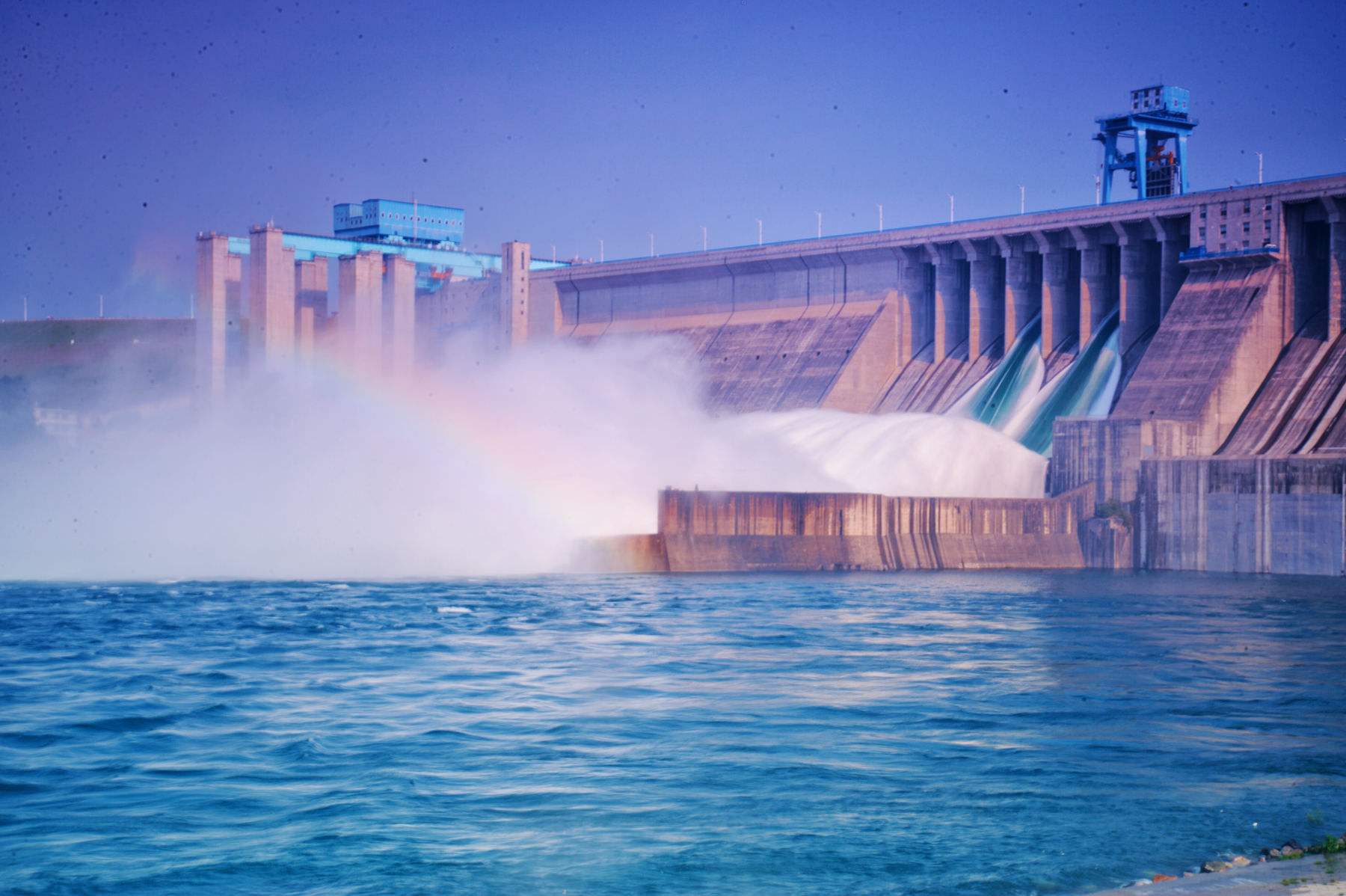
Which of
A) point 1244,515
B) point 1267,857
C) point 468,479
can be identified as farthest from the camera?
point 468,479

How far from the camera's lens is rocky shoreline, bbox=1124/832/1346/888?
29.4ft

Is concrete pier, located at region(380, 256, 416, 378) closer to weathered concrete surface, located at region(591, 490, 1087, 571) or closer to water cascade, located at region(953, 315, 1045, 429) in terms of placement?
water cascade, located at region(953, 315, 1045, 429)

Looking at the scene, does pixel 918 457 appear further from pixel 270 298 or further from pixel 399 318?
pixel 270 298

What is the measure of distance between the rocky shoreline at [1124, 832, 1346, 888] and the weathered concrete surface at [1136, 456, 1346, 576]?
2663 centimetres

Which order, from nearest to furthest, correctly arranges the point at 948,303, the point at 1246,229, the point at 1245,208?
the point at 1246,229 < the point at 1245,208 < the point at 948,303

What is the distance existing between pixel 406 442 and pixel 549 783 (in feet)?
106

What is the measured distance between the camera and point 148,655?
2047cm

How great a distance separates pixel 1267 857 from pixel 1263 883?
1926 mm

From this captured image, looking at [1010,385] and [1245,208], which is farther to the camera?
[1010,385]

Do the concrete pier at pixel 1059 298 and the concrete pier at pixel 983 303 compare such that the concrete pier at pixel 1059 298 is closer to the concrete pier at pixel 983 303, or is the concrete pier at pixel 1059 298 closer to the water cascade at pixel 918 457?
the concrete pier at pixel 983 303

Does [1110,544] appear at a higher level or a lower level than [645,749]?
higher

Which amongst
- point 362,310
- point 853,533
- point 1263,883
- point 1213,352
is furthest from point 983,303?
point 1263,883

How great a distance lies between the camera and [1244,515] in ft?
120

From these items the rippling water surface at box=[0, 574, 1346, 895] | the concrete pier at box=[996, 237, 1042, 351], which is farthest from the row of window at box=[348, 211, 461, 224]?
the rippling water surface at box=[0, 574, 1346, 895]
